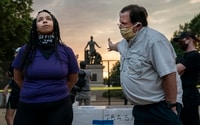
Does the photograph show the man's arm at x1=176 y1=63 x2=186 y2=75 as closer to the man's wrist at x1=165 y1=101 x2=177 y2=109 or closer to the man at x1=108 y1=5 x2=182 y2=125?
the man at x1=108 y1=5 x2=182 y2=125

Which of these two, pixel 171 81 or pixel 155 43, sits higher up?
pixel 155 43

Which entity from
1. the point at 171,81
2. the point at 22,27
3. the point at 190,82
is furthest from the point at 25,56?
the point at 22,27

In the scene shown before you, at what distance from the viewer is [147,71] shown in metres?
3.42

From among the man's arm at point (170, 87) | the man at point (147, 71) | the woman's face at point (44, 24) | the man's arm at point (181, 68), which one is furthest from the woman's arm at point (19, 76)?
the man's arm at point (181, 68)

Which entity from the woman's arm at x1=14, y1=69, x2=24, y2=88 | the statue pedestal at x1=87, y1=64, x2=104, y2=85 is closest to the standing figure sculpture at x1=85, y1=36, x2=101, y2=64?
the statue pedestal at x1=87, y1=64, x2=104, y2=85

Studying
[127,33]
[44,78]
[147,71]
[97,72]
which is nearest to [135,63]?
[147,71]

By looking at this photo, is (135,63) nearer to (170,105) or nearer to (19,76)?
(170,105)

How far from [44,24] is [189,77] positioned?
195 cm

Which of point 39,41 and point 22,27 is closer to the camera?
point 39,41

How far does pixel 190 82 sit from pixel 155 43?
1850mm

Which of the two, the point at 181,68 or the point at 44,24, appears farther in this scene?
the point at 181,68

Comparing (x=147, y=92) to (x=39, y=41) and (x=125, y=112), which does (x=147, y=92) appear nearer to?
(x=39, y=41)

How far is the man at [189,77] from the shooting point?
16.2 ft

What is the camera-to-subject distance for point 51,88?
3.77m
